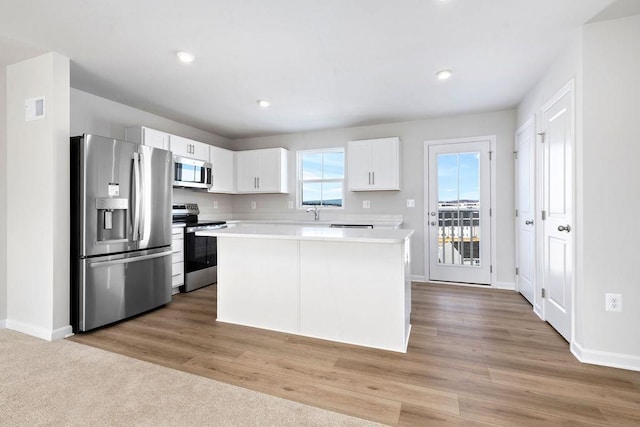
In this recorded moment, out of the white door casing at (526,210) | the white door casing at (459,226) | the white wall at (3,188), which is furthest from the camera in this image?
the white door casing at (459,226)

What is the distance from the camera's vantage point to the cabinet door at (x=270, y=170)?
516cm

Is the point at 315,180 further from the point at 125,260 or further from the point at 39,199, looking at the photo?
the point at 39,199

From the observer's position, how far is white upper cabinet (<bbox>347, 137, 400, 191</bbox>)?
4.50 meters

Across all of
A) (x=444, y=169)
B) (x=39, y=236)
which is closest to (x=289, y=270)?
(x=39, y=236)

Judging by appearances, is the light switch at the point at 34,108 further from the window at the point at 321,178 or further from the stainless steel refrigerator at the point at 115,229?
the window at the point at 321,178

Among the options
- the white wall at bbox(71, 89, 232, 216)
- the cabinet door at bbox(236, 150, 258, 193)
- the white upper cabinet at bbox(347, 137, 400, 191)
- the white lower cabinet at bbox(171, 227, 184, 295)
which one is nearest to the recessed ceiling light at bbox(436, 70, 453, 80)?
the white upper cabinet at bbox(347, 137, 400, 191)

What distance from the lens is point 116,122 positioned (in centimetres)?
379

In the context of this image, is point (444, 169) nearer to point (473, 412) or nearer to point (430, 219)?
point (430, 219)

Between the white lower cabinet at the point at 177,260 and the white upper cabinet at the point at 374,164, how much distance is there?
2.50 meters

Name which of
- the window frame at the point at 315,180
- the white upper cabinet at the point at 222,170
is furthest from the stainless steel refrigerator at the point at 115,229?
the window frame at the point at 315,180

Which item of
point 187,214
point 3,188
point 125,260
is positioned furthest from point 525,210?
point 3,188

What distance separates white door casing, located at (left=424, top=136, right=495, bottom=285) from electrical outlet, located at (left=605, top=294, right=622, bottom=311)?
2.12m

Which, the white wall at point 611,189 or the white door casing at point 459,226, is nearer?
the white wall at point 611,189

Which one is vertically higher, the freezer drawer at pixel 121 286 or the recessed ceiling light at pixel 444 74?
the recessed ceiling light at pixel 444 74
